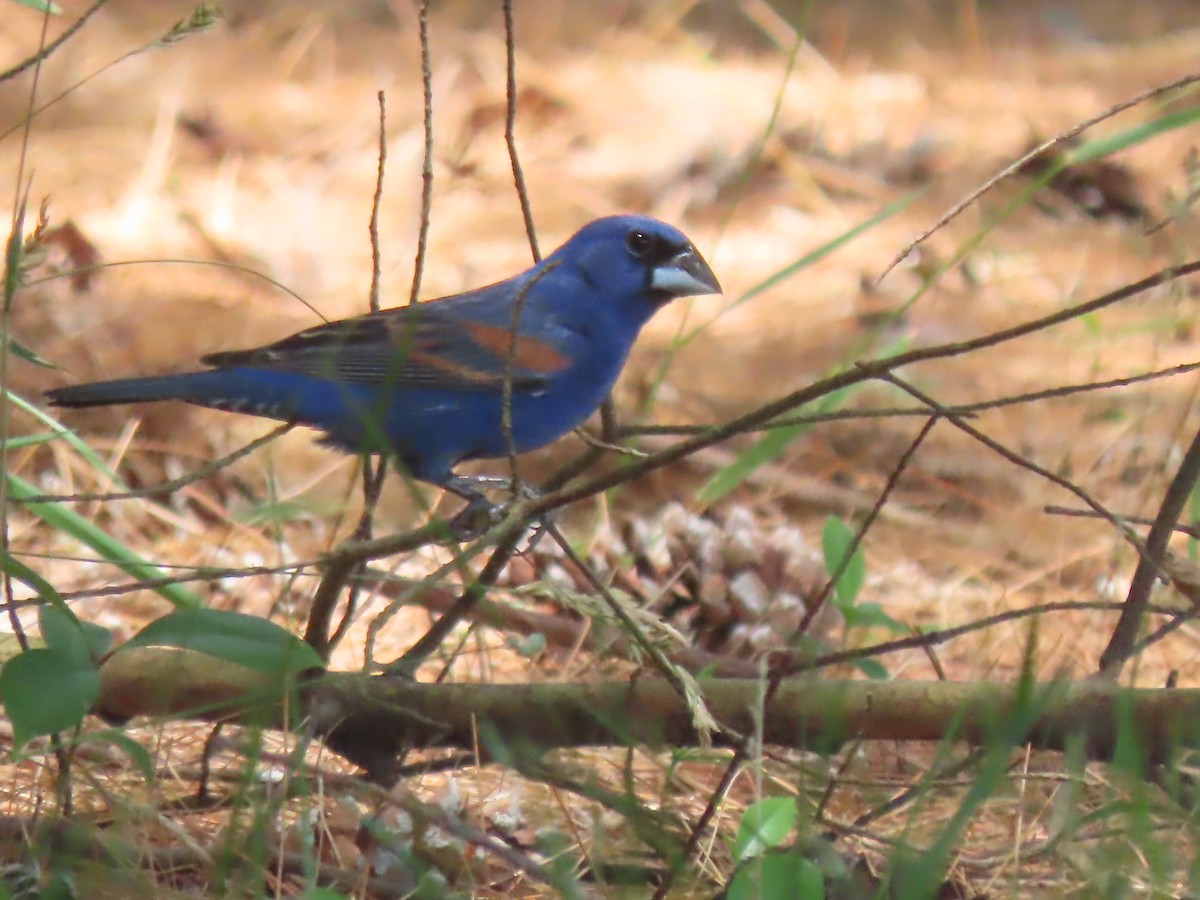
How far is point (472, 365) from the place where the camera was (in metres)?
2.77

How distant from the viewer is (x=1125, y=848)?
5.27 feet

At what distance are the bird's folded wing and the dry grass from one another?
1.09 ft

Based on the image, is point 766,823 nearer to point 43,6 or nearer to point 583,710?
point 583,710

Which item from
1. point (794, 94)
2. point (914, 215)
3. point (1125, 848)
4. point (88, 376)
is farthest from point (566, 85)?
point (1125, 848)

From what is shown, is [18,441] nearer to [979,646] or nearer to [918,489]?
[979,646]

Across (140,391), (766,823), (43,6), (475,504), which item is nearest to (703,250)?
(475,504)

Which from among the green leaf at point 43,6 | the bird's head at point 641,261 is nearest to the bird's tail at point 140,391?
the green leaf at point 43,6

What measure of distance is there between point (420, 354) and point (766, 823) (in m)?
1.34

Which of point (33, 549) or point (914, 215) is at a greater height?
point (914, 215)

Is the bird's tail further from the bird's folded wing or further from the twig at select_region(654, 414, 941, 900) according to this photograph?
the twig at select_region(654, 414, 941, 900)

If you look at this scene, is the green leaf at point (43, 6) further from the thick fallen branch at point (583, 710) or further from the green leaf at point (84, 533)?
the thick fallen branch at point (583, 710)

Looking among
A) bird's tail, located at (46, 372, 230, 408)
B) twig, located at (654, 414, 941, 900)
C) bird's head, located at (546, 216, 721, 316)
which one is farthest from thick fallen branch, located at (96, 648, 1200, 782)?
bird's head, located at (546, 216, 721, 316)

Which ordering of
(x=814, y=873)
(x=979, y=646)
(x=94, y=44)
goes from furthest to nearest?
(x=94, y=44)
(x=979, y=646)
(x=814, y=873)

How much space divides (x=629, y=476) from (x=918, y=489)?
2.28 meters
